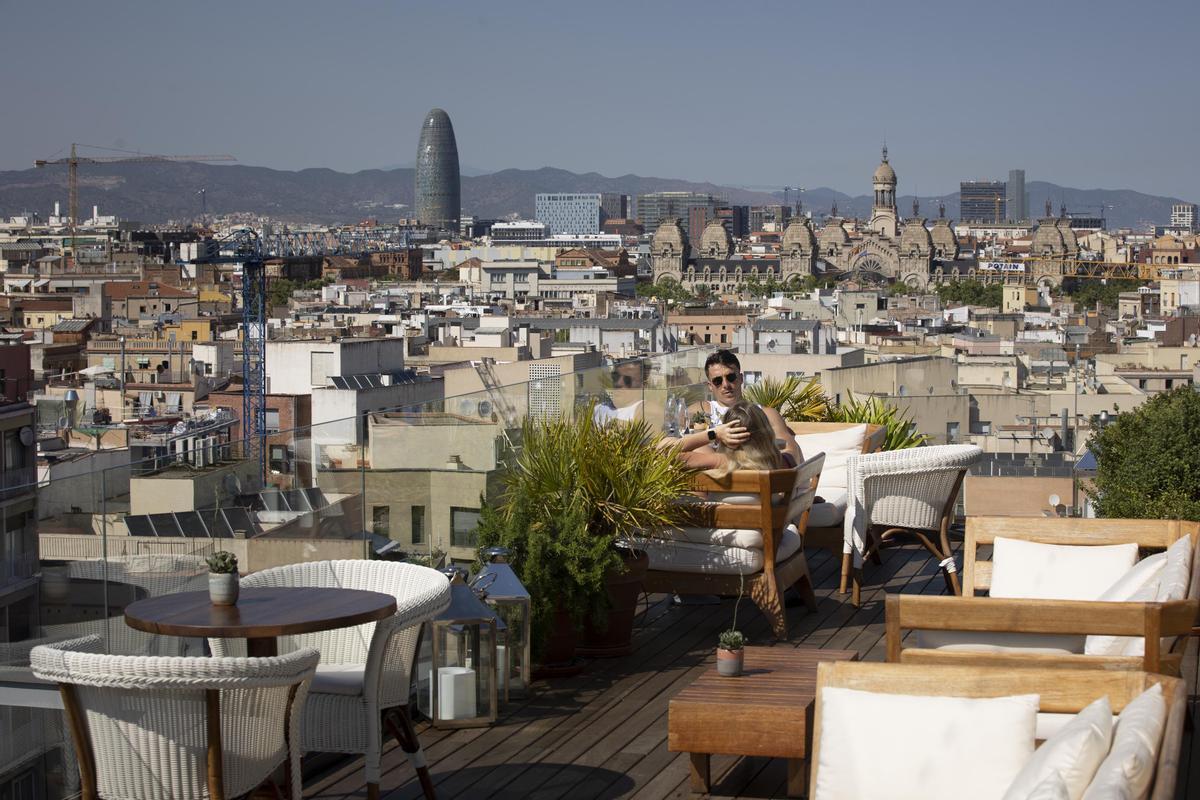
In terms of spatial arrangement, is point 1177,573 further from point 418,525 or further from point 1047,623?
point 418,525

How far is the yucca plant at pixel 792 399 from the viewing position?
7.44 metres

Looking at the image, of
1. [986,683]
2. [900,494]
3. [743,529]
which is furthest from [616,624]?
[986,683]

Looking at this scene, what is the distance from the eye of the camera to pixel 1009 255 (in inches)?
6176

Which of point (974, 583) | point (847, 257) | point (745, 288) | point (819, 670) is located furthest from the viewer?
point (847, 257)

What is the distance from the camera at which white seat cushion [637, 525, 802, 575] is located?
514cm

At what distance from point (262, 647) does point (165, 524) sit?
1.95ft

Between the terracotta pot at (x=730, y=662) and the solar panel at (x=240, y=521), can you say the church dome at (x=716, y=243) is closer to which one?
the solar panel at (x=240, y=521)

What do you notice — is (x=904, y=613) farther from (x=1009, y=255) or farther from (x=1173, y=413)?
(x=1009, y=255)

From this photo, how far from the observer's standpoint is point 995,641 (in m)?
3.64

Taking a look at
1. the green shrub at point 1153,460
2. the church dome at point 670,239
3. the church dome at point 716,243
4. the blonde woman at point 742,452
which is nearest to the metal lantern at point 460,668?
the blonde woman at point 742,452

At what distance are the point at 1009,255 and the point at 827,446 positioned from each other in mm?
155715

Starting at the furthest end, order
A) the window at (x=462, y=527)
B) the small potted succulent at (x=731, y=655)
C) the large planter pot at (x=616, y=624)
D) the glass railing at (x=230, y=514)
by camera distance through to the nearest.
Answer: the window at (x=462, y=527) < the large planter pot at (x=616, y=624) < the small potted succulent at (x=731, y=655) < the glass railing at (x=230, y=514)

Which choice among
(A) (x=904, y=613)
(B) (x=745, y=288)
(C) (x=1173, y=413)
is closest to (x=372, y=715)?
(A) (x=904, y=613)

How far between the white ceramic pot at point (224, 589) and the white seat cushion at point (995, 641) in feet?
4.86
